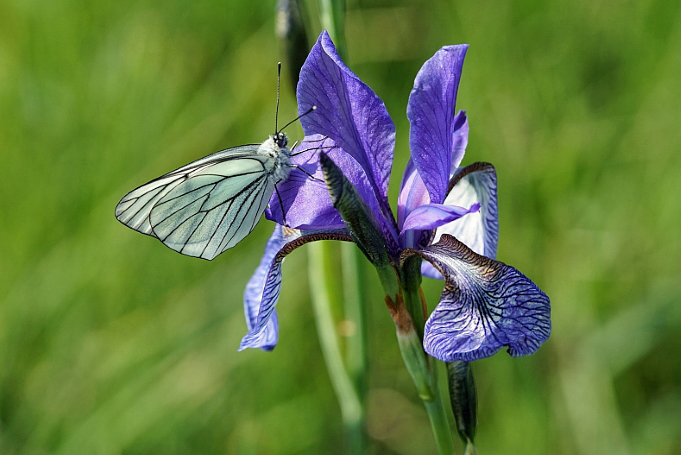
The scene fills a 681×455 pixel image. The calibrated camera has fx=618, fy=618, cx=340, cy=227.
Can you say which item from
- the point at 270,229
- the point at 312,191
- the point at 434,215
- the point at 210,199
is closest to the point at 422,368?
the point at 434,215

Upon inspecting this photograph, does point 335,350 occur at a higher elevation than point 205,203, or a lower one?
lower

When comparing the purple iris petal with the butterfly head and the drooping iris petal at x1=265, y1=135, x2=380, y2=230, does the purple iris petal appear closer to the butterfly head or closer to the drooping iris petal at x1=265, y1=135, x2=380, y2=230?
the drooping iris petal at x1=265, y1=135, x2=380, y2=230

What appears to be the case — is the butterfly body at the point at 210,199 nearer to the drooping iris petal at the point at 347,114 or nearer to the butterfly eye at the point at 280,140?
the butterfly eye at the point at 280,140

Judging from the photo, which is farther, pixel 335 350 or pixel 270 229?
pixel 270 229

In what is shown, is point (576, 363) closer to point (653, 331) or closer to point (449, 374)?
point (653, 331)

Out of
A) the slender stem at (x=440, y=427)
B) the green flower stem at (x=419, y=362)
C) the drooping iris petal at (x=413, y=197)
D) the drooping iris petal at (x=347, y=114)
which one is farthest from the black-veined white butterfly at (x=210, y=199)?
the slender stem at (x=440, y=427)

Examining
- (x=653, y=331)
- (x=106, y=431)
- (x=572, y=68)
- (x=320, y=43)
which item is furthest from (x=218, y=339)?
(x=572, y=68)

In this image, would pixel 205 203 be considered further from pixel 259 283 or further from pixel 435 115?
pixel 435 115
